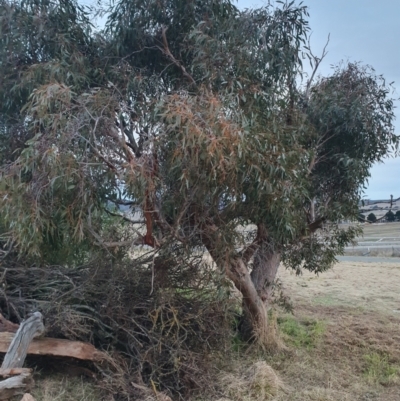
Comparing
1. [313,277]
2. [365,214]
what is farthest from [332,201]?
[313,277]

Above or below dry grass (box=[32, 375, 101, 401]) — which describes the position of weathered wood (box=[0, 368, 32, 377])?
above

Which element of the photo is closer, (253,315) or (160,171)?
(160,171)

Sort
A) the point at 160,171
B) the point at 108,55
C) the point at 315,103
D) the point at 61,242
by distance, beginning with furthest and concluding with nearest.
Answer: the point at 315,103, the point at 108,55, the point at 61,242, the point at 160,171

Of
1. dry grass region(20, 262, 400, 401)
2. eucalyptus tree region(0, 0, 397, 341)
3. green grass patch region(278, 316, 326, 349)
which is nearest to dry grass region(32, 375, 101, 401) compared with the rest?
dry grass region(20, 262, 400, 401)

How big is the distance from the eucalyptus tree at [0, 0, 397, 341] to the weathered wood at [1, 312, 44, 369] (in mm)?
761

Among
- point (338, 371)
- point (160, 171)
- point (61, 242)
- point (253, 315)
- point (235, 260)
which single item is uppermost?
point (160, 171)

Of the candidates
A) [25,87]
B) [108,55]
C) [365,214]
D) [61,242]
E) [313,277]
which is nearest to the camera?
[61,242]

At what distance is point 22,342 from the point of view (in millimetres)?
4250

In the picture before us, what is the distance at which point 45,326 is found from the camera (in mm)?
4613

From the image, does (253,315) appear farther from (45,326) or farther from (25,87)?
(25,87)

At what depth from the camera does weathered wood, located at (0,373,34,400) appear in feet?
13.1

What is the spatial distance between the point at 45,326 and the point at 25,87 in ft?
8.52

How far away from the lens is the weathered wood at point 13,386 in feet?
13.1

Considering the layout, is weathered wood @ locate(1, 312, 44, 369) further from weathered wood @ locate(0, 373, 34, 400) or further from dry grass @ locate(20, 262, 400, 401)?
dry grass @ locate(20, 262, 400, 401)
